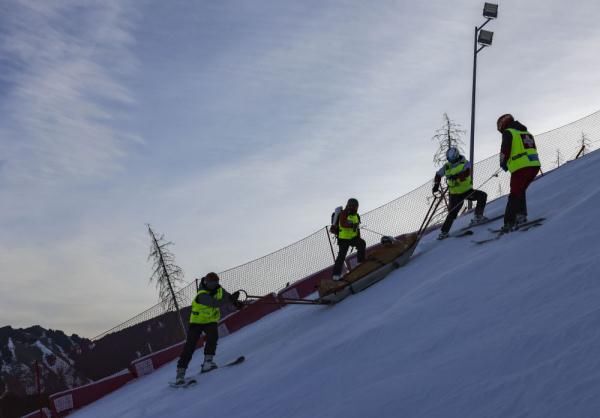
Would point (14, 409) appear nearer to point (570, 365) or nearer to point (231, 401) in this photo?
point (231, 401)

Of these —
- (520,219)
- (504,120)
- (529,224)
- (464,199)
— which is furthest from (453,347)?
(464,199)

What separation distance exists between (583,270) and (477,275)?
5.19 ft

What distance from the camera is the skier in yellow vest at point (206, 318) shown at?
8.58 metres

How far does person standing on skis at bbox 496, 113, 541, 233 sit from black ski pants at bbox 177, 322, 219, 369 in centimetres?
473

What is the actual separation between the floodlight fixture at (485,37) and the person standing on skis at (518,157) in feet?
35.2

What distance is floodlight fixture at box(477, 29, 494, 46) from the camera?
1752 cm

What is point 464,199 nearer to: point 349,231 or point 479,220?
point 479,220

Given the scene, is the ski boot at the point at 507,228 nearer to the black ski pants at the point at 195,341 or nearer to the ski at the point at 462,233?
the ski at the point at 462,233

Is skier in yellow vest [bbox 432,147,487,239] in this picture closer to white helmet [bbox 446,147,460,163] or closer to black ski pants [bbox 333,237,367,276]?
white helmet [bbox 446,147,460,163]

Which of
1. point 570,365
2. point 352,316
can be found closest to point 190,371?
point 352,316

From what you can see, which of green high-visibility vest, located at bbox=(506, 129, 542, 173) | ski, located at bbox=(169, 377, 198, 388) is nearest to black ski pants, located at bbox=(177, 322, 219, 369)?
ski, located at bbox=(169, 377, 198, 388)

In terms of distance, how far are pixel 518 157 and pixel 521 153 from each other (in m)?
0.06

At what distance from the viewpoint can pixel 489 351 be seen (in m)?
3.96

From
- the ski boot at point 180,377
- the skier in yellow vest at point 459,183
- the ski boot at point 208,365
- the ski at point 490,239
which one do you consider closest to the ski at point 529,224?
the ski at point 490,239
